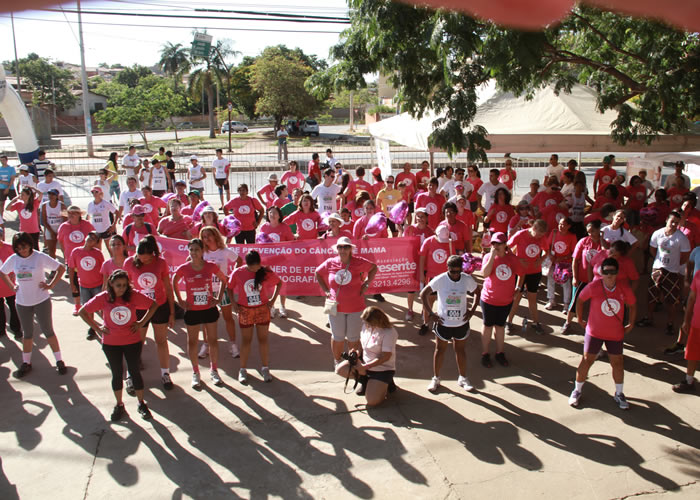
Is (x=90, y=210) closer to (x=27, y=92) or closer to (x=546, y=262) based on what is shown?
(x=546, y=262)

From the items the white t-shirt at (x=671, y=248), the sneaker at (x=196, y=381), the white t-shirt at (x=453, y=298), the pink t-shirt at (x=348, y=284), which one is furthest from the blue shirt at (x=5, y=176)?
the white t-shirt at (x=671, y=248)

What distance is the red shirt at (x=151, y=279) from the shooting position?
616 cm

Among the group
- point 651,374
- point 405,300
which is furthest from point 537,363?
point 405,300

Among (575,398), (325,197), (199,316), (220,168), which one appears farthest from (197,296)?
(220,168)

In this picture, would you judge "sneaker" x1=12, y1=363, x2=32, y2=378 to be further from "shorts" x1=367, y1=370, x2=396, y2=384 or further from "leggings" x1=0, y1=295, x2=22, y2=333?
"shorts" x1=367, y1=370, x2=396, y2=384

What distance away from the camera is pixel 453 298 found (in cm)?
600

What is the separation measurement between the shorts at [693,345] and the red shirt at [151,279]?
18.5 feet

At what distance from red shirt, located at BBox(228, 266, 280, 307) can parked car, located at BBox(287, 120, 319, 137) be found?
40.2m

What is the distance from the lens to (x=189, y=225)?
8625 mm

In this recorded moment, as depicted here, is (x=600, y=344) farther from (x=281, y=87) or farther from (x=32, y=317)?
(x=281, y=87)

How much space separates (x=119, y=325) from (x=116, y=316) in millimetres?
98

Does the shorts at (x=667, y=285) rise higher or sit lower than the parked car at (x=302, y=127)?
lower

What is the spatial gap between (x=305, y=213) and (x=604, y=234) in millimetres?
4332

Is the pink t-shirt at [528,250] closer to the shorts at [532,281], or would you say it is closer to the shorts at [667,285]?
the shorts at [532,281]
